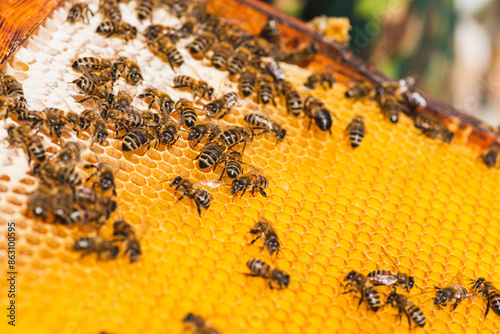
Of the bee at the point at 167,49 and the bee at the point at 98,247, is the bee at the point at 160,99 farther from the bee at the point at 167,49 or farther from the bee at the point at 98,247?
the bee at the point at 98,247

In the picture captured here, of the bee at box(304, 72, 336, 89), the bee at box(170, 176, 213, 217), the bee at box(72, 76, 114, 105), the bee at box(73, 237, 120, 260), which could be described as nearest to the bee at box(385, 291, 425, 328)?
the bee at box(170, 176, 213, 217)

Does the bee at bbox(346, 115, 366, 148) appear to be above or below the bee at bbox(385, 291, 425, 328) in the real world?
above

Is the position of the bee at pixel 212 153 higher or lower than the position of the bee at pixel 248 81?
lower

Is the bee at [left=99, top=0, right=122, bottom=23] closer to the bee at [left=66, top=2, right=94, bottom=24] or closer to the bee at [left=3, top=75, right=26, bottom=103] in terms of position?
the bee at [left=66, top=2, right=94, bottom=24]

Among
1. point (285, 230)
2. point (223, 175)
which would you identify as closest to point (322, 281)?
point (285, 230)

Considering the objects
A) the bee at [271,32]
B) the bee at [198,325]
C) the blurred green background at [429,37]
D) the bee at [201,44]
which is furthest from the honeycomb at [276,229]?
the blurred green background at [429,37]

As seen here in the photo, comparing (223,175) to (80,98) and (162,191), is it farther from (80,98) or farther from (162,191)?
(80,98)

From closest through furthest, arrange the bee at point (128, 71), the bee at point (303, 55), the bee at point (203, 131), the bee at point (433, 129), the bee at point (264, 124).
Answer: the bee at point (203, 131) → the bee at point (128, 71) → the bee at point (264, 124) → the bee at point (433, 129) → the bee at point (303, 55)
